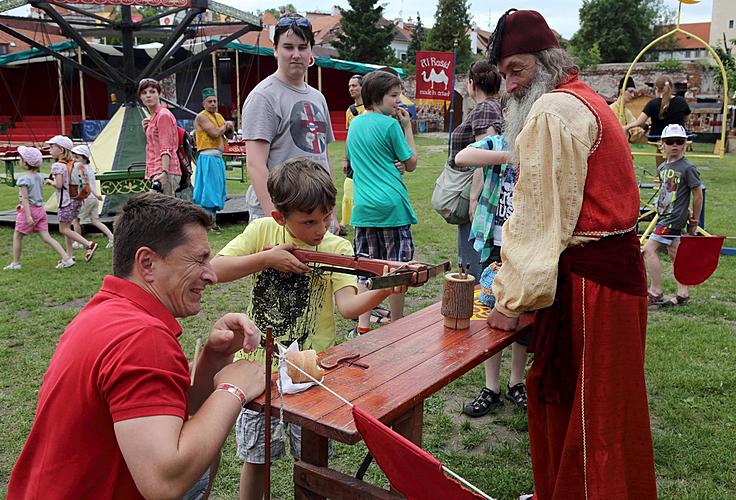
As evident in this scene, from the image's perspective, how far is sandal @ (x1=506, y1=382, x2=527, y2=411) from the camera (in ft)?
12.4

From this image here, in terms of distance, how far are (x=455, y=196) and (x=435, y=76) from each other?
10222 mm

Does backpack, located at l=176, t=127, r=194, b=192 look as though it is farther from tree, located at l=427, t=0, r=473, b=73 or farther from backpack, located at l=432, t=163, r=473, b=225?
tree, located at l=427, t=0, r=473, b=73

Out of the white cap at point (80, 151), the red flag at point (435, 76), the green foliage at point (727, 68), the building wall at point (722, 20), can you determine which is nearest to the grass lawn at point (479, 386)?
the white cap at point (80, 151)

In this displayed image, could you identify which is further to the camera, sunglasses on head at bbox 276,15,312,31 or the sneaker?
the sneaker

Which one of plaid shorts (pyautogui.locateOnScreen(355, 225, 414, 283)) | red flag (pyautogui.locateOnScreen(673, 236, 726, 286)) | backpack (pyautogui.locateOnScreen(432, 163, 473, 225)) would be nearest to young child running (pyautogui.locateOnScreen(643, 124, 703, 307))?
red flag (pyautogui.locateOnScreen(673, 236, 726, 286))

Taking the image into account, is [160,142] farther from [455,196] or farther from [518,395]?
[518,395]

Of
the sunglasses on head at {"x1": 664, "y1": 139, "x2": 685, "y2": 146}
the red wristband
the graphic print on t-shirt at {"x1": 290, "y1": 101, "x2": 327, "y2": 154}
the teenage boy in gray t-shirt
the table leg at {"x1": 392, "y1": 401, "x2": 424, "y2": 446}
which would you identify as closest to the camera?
the red wristband

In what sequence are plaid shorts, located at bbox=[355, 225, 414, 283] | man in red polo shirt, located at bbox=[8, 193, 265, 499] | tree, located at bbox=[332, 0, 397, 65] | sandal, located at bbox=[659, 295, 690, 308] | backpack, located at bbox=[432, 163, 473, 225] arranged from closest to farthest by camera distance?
man in red polo shirt, located at bbox=[8, 193, 265, 499]
backpack, located at bbox=[432, 163, 473, 225]
plaid shorts, located at bbox=[355, 225, 414, 283]
sandal, located at bbox=[659, 295, 690, 308]
tree, located at bbox=[332, 0, 397, 65]

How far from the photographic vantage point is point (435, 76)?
45.6 ft

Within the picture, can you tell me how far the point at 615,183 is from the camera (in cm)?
217

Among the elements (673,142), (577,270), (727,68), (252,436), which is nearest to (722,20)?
(727,68)

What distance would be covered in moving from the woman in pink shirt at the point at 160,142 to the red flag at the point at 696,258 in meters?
5.23

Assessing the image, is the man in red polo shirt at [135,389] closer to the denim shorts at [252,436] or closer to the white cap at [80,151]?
the denim shorts at [252,436]

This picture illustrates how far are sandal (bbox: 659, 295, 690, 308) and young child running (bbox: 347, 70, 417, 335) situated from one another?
8.25 ft
